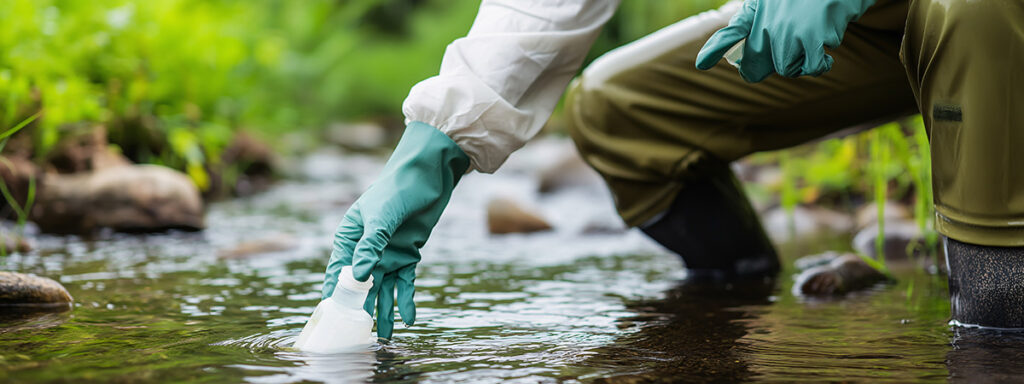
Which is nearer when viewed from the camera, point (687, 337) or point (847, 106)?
point (687, 337)

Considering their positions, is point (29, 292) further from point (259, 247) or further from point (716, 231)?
point (716, 231)

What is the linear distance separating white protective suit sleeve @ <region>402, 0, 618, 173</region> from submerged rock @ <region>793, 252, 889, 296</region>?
0.77m

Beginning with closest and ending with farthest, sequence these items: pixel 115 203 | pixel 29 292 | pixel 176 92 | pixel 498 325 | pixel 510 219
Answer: pixel 498 325, pixel 29 292, pixel 115 203, pixel 510 219, pixel 176 92

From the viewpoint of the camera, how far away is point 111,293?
228cm

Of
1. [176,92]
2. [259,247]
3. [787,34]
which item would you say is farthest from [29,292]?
[176,92]

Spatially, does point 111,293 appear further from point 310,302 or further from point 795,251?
point 795,251

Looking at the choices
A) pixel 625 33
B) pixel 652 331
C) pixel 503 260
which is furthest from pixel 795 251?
pixel 625 33

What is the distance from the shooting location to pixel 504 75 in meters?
1.88

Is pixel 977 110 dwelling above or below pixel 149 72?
below

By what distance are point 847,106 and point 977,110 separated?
557mm

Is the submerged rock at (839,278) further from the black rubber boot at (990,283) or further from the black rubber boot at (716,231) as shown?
the black rubber boot at (990,283)

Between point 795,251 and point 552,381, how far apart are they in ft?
6.50

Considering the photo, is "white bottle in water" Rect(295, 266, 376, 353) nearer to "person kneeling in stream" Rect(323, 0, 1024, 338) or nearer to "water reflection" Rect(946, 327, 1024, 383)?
"person kneeling in stream" Rect(323, 0, 1024, 338)

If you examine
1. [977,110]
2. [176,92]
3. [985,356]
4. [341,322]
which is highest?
[176,92]
